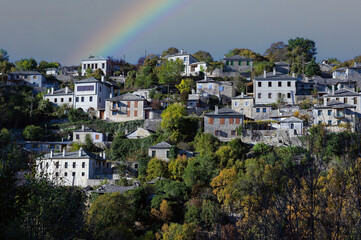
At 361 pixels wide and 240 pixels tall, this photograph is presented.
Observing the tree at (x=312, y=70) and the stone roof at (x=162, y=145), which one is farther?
the tree at (x=312, y=70)

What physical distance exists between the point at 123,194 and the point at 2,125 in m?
33.6

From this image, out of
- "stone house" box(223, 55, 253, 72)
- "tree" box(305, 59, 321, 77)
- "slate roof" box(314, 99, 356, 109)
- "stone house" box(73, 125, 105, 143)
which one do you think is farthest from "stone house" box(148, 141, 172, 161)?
"tree" box(305, 59, 321, 77)

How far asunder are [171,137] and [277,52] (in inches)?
2259

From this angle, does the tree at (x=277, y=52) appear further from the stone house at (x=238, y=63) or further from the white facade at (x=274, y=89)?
the white facade at (x=274, y=89)

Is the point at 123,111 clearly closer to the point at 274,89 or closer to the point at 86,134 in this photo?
the point at 86,134

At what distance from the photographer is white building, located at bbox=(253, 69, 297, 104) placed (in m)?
71.2

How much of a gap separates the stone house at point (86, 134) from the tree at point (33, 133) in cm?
560

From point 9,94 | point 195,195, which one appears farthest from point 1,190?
point 9,94

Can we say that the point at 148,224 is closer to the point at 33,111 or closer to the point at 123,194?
the point at 123,194

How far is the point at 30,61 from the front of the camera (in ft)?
352

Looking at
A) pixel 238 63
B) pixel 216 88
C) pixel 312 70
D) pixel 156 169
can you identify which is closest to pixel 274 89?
pixel 216 88

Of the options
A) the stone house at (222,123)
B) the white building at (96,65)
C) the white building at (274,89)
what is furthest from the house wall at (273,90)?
the white building at (96,65)

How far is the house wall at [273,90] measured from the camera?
7131 centimetres

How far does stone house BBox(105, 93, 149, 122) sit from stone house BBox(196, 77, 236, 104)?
38.2ft
